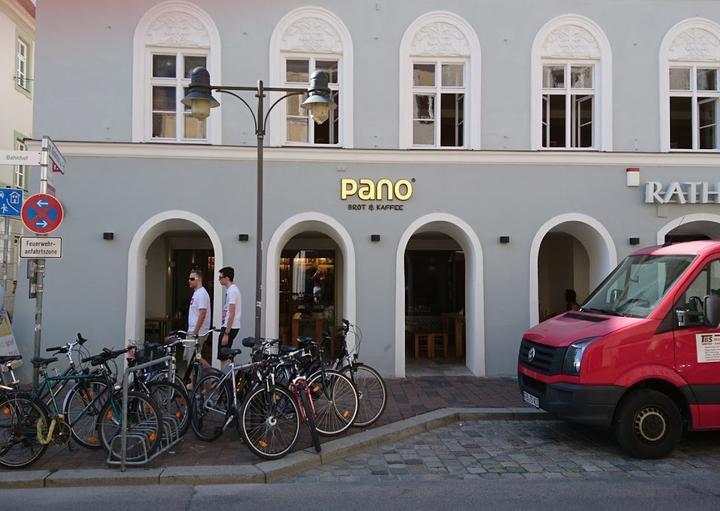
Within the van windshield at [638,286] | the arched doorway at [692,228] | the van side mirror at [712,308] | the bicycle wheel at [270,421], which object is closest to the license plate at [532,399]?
the van windshield at [638,286]

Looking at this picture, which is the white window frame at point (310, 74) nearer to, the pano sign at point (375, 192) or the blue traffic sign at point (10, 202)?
the pano sign at point (375, 192)

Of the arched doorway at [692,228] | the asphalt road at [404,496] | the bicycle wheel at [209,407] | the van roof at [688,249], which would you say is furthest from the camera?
the arched doorway at [692,228]

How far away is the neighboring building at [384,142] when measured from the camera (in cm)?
1002

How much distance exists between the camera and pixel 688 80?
11031 millimetres

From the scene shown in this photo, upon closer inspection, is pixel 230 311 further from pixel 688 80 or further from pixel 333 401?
pixel 688 80

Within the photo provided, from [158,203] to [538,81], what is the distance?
7.23 m

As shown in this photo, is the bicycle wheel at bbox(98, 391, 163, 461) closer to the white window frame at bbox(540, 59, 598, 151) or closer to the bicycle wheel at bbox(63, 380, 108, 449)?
the bicycle wheel at bbox(63, 380, 108, 449)

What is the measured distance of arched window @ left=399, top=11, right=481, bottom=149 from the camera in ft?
34.5

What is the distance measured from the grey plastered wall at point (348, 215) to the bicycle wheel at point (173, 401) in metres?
3.75

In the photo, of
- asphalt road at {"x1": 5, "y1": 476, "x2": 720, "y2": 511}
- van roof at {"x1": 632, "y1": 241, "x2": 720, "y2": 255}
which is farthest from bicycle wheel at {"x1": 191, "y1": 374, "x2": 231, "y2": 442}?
van roof at {"x1": 632, "y1": 241, "x2": 720, "y2": 255}

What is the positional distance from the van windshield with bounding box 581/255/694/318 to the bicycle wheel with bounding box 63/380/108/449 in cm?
582

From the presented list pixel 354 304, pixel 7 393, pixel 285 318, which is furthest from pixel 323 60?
pixel 7 393

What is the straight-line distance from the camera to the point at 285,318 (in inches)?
562

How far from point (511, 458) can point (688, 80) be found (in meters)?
8.68
